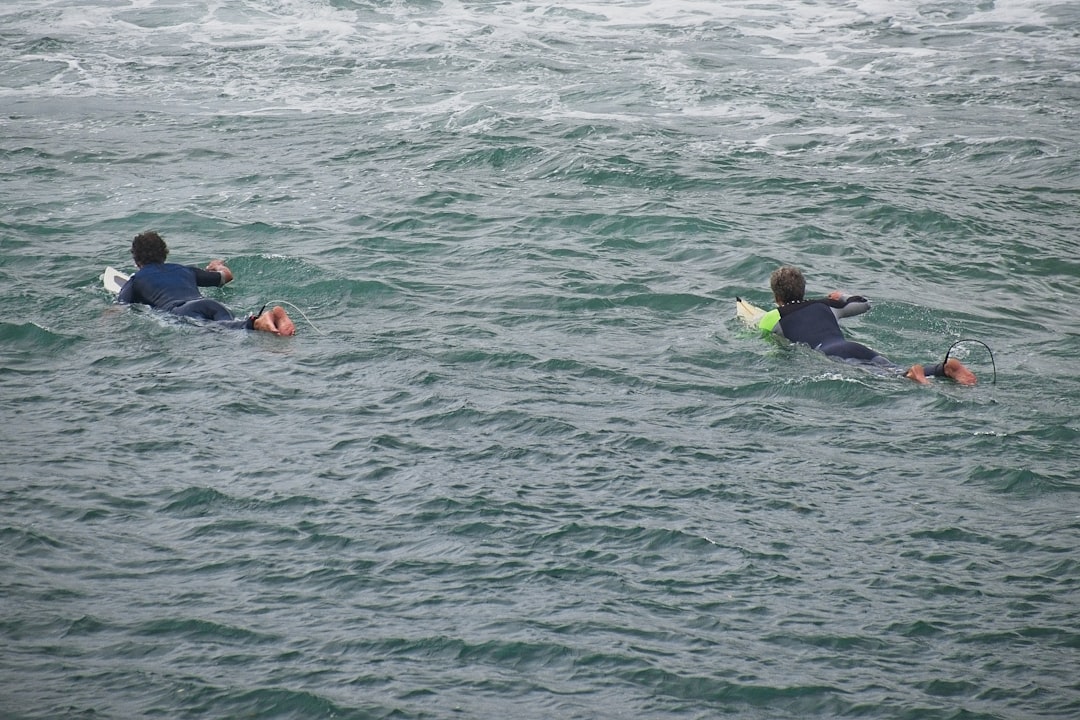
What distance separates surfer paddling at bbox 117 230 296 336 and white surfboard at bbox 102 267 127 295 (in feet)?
0.83

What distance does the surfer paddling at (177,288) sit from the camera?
12430 millimetres

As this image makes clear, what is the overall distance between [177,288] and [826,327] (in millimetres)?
6886

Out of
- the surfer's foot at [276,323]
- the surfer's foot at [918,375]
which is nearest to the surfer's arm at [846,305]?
the surfer's foot at [918,375]

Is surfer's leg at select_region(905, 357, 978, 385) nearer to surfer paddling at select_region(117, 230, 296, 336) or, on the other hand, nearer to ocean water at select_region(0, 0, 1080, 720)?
ocean water at select_region(0, 0, 1080, 720)

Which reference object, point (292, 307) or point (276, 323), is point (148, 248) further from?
point (276, 323)

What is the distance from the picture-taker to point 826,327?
11.9 meters

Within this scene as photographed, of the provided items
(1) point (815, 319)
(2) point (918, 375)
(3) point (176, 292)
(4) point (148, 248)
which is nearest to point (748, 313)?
(1) point (815, 319)

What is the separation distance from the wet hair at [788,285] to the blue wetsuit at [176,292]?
554 centimetres

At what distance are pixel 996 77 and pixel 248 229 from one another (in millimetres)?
14326

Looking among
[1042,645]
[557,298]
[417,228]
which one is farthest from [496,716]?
[417,228]

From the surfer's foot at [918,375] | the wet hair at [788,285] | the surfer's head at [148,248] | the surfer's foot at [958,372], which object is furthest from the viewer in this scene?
the surfer's head at [148,248]

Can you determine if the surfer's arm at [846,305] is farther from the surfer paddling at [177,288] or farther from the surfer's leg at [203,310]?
the surfer's leg at [203,310]

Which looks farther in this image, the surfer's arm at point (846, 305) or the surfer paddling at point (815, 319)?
the surfer's arm at point (846, 305)

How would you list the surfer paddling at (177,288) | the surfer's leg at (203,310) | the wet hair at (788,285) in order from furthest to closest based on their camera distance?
the surfer's leg at (203,310), the surfer paddling at (177,288), the wet hair at (788,285)
